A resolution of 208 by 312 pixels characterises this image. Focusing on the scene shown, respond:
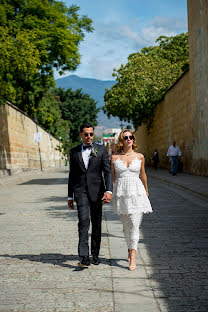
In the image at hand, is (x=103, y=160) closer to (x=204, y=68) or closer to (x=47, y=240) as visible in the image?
(x=47, y=240)

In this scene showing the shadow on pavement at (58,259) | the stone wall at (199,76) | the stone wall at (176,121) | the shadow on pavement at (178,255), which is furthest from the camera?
the stone wall at (176,121)

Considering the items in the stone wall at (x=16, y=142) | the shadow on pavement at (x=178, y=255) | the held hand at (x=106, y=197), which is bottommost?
the shadow on pavement at (x=178, y=255)

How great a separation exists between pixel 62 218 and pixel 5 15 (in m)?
20.0

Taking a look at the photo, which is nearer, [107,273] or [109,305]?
[109,305]

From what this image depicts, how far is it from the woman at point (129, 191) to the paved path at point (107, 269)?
0.40 metres

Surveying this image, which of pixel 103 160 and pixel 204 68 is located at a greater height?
pixel 204 68

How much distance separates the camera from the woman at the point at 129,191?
5195mm

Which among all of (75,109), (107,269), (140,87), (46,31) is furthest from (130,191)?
(75,109)

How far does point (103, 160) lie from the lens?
5.47 meters

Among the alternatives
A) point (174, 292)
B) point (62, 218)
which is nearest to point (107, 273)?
point (174, 292)

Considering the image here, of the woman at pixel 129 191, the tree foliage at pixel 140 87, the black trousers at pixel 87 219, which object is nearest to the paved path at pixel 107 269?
the black trousers at pixel 87 219

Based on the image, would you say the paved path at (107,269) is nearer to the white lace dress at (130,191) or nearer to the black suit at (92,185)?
the black suit at (92,185)

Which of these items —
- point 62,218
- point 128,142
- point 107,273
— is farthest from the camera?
point 62,218

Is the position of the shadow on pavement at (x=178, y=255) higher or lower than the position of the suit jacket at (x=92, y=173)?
lower
